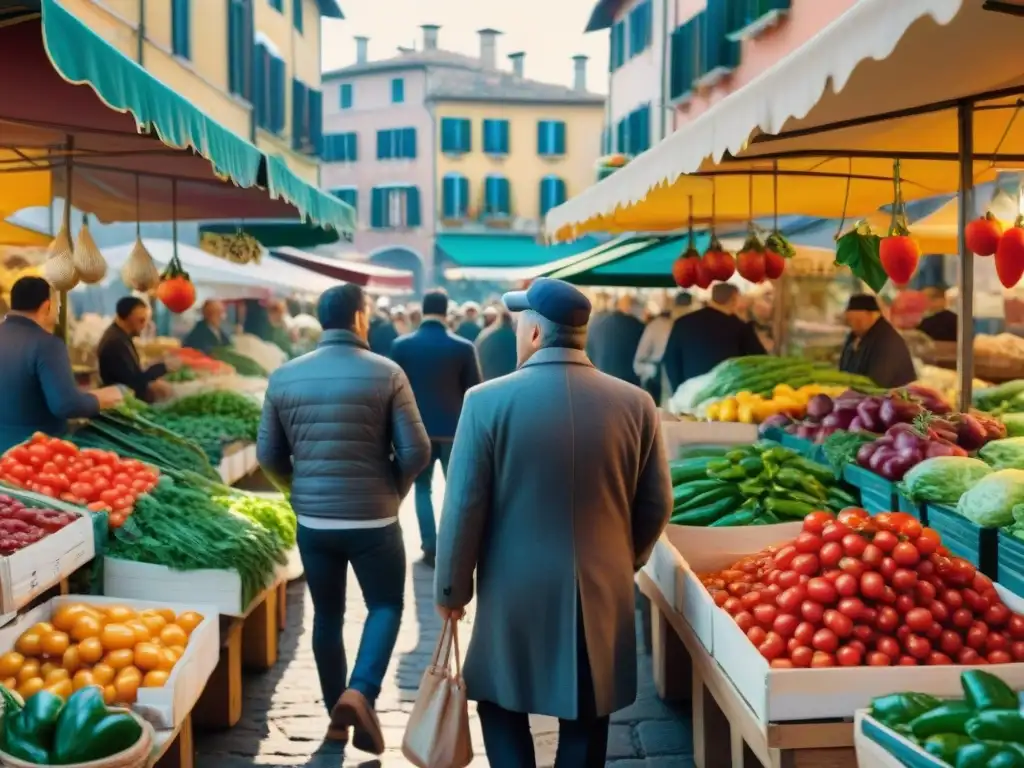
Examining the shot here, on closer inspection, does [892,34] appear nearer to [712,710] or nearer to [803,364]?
[712,710]

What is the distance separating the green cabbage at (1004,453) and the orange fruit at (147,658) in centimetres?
341

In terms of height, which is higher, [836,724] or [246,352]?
[246,352]

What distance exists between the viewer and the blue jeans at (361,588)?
4.63m

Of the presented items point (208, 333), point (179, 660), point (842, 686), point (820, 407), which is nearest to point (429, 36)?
point (208, 333)

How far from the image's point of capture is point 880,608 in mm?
3434

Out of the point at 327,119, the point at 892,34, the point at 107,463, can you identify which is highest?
the point at 327,119

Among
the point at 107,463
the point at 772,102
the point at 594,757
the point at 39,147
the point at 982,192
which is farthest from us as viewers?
the point at 982,192

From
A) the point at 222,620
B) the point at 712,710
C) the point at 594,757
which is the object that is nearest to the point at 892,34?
the point at 594,757

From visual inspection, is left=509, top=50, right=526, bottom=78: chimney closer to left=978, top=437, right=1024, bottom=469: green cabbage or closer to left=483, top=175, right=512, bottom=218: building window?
left=483, top=175, right=512, bottom=218: building window

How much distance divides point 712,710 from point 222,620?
86.4 inches

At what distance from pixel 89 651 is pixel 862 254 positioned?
4.60 meters

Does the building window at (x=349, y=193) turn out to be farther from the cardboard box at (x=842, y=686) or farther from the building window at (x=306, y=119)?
the cardboard box at (x=842, y=686)

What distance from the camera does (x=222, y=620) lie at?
16.6ft

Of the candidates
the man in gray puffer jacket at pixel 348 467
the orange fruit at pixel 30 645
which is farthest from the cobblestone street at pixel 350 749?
the orange fruit at pixel 30 645
